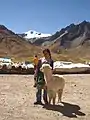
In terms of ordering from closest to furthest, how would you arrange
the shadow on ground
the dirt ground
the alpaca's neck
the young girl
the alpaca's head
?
1. the dirt ground
2. the shadow on ground
3. the alpaca's head
4. the alpaca's neck
5. the young girl

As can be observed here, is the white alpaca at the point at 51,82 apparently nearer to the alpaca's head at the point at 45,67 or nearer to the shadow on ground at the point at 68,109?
the alpaca's head at the point at 45,67

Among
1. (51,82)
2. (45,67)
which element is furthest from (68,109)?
(45,67)

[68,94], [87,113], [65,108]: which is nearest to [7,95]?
[68,94]

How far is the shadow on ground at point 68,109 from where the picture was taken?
10375mm

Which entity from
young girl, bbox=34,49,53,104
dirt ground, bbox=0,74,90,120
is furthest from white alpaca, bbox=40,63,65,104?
dirt ground, bbox=0,74,90,120

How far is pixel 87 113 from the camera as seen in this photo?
34.6 ft

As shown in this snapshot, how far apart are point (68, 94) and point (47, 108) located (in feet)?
12.5

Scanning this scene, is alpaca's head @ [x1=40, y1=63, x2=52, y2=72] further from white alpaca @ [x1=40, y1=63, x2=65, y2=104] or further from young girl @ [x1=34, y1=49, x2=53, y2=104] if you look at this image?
young girl @ [x1=34, y1=49, x2=53, y2=104]

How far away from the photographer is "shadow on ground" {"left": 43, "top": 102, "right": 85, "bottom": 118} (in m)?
10.4

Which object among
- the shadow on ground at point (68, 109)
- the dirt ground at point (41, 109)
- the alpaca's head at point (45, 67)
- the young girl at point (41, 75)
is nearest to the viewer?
the dirt ground at point (41, 109)

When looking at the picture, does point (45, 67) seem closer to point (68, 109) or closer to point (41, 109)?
point (41, 109)

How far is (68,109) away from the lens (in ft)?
36.3

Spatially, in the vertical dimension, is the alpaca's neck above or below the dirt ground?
above

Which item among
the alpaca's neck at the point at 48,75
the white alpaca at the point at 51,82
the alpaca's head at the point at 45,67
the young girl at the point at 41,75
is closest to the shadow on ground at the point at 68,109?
the white alpaca at the point at 51,82
